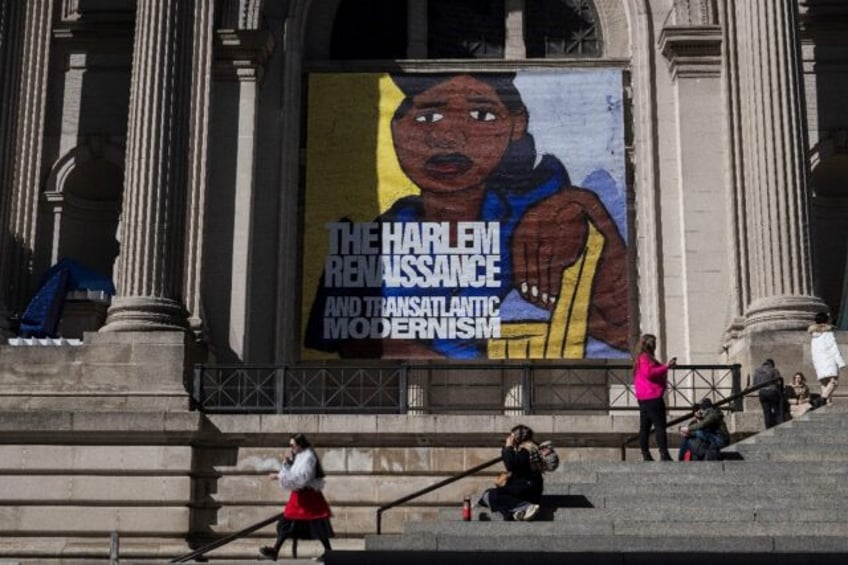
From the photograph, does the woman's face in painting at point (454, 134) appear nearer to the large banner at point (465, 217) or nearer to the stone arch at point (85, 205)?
the large banner at point (465, 217)

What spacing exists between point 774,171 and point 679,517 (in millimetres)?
8866

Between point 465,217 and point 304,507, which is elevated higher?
point 465,217

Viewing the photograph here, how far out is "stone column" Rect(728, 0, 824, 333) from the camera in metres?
24.2

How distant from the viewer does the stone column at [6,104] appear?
1005 inches

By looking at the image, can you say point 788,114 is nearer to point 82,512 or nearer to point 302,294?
point 302,294

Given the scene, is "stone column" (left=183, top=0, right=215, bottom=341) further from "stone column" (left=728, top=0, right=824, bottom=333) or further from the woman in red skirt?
"stone column" (left=728, top=0, right=824, bottom=333)

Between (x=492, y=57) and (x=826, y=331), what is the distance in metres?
11.8

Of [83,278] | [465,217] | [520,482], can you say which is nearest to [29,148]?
[83,278]

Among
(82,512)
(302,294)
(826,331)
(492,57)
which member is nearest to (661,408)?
(826,331)

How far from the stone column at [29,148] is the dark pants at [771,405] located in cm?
1559

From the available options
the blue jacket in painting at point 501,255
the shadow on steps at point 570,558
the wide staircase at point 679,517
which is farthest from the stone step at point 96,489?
the blue jacket in painting at point 501,255

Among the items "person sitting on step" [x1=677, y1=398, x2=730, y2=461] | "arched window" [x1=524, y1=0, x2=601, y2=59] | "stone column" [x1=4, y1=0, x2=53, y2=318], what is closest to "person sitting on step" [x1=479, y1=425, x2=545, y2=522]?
"person sitting on step" [x1=677, y1=398, x2=730, y2=461]

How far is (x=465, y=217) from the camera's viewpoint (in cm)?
2866

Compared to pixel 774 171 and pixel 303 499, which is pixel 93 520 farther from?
pixel 774 171
